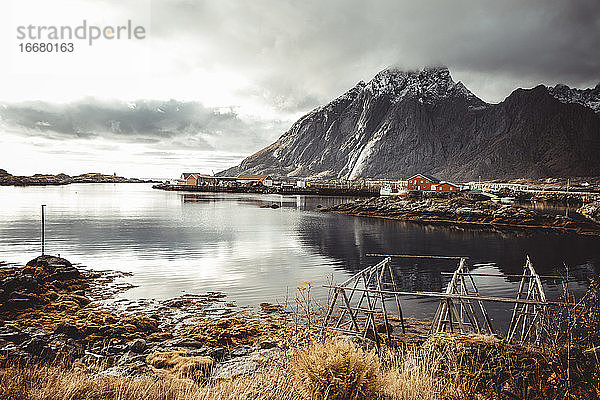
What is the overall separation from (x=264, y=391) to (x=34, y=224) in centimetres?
5214

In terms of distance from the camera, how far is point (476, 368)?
23.0ft

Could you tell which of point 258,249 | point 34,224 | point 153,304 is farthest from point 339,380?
point 34,224

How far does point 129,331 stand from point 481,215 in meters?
53.9

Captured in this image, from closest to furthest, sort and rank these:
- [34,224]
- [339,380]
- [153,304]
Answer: [339,380] → [153,304] → [34,224]

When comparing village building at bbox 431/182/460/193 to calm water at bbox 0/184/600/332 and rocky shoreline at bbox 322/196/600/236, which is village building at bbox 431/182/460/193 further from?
calm water at bbox 0/184/600/332

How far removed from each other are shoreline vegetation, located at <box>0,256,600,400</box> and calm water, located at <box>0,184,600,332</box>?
353cm

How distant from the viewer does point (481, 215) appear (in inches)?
2227

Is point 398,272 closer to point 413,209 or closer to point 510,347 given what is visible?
point 510,347

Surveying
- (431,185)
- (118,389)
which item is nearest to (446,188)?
(431,185)

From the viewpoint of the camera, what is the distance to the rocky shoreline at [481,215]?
49156 millimetres

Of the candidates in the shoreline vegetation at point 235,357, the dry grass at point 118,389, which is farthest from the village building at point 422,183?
the dry grass at point 118,389

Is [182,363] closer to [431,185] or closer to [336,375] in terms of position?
[336,375]

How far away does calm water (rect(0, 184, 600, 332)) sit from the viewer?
2200cm

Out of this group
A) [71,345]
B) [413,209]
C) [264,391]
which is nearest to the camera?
[264,391]
